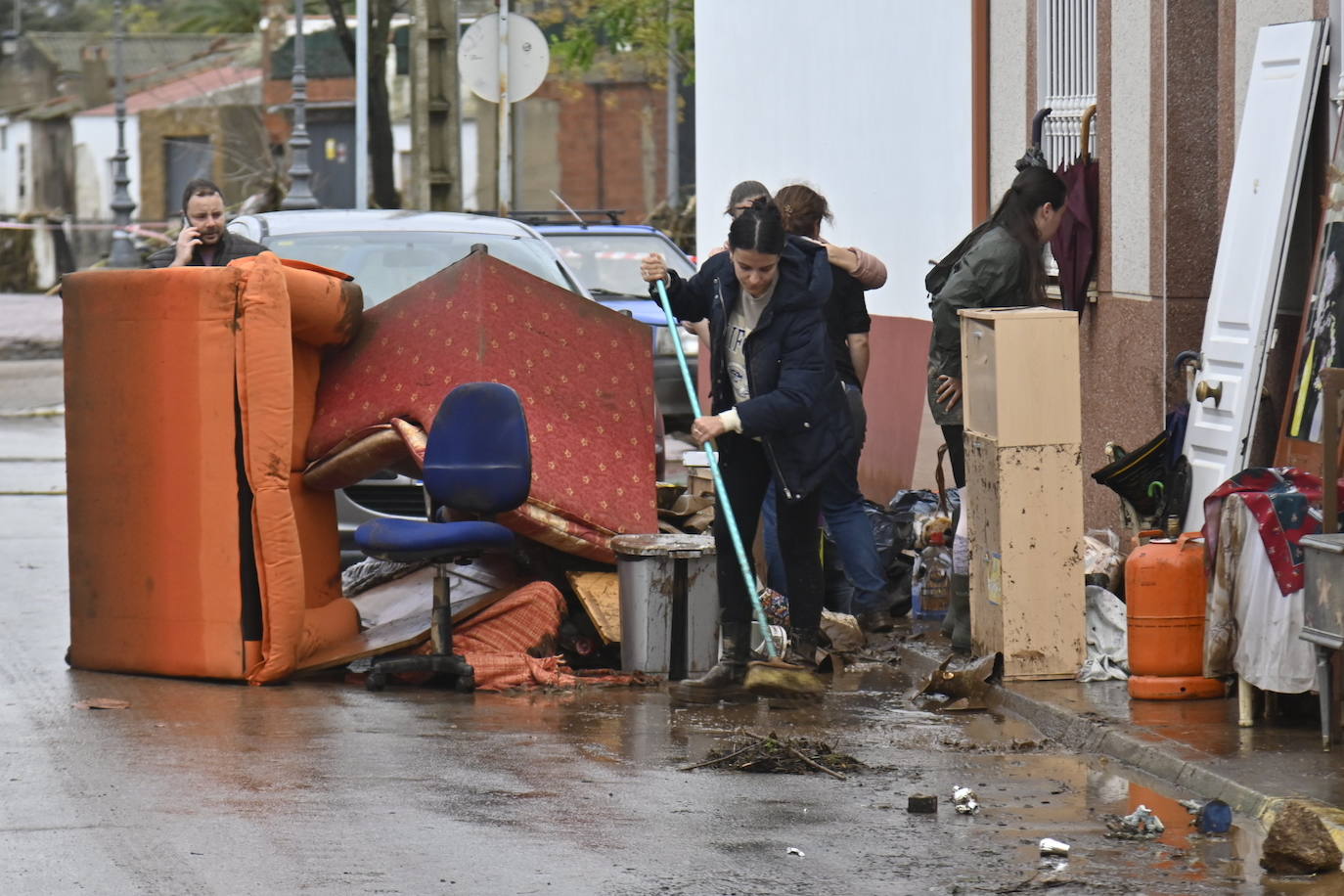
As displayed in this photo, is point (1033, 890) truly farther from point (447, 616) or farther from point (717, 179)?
point (717, 179)

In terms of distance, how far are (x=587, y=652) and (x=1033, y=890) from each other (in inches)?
153

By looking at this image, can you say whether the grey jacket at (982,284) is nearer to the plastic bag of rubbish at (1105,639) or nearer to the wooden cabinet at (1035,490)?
the wooden cabinet at (1035,490)

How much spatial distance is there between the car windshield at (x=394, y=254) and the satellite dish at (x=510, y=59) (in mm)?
6608

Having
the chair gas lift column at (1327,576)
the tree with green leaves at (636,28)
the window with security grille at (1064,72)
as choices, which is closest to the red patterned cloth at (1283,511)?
the chair gas lift column at (1327,576)

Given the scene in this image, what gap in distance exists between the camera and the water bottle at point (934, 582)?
9.80 meters

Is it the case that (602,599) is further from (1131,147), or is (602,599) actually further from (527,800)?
(1131,147)

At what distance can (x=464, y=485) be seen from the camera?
8.38 m

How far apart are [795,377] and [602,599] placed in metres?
1.51

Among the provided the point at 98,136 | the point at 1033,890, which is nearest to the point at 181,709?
the point at 1033,890

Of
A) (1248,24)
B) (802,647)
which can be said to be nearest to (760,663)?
(802,647)

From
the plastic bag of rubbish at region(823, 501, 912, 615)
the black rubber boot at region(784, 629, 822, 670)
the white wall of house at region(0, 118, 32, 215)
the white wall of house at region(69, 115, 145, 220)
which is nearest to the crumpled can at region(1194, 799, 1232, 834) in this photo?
the black rubber boot at region(784, 629, 822, 670)

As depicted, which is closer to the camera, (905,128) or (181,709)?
(181,709)

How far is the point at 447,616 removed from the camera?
28.3 feet

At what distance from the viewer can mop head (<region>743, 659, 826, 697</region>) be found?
26.5 ft
